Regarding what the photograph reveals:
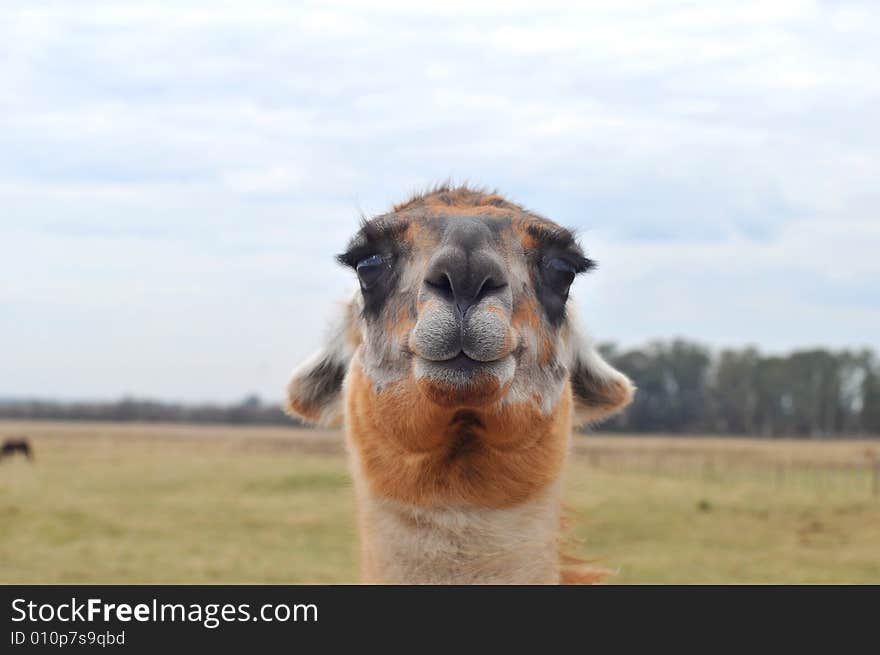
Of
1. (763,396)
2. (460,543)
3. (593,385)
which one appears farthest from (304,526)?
(763,396)

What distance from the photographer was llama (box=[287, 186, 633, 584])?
13.2ft

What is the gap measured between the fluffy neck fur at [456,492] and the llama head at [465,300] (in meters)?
0.13

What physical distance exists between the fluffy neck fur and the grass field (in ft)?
3.53

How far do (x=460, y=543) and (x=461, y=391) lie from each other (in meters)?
0.99

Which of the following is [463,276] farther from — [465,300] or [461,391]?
[461,391]

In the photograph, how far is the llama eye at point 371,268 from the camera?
4551 millimetres

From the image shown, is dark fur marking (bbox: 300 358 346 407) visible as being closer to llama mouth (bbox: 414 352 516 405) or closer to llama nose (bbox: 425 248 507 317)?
llama mouth (bbox: 414 352 516 405)

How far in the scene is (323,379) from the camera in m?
5.82

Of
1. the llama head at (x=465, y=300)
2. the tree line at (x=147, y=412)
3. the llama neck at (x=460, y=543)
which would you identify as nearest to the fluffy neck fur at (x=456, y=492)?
the llama neck at (x=460, y=543)

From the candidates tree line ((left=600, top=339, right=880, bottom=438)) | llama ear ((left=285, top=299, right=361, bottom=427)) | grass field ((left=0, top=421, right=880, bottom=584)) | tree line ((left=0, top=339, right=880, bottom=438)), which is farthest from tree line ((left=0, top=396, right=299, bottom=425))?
llama ear ((left=285, top=299, right=361, bottom=427))

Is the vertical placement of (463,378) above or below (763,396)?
below

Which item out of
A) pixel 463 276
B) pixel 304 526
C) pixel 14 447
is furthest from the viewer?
pixel 14 447

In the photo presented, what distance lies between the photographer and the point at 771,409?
337 feet

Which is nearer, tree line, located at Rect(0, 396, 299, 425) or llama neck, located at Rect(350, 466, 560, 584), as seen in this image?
llama neck, located at Rect(350, 466, 560, 584)
